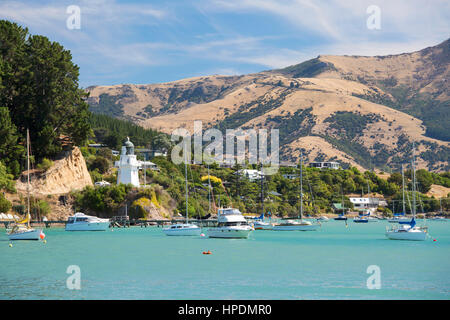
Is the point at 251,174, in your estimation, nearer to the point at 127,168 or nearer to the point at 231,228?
the point at 127,168

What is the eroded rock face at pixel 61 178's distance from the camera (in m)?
92.4

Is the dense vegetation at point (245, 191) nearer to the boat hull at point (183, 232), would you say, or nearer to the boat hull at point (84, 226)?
the boat hull at point (84, 226)

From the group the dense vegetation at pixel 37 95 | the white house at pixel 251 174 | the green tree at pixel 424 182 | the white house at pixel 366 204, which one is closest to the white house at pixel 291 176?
the white house at pixel 251 174

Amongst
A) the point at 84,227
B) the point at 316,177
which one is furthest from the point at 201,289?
the point at 316,177

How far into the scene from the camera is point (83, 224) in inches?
3450

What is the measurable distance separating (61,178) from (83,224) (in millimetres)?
12841

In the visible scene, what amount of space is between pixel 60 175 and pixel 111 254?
4725cm

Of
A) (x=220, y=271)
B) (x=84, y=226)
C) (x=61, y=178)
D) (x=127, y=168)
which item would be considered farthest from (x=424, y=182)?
(x=220, y=271)

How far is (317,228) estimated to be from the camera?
101 meters

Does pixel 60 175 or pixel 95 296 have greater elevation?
pixel 60 175

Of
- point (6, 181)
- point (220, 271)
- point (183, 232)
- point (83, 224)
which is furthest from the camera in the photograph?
point (83, 224)

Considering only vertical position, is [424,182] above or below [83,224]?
above

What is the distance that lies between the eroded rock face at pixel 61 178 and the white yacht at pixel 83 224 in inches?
344
